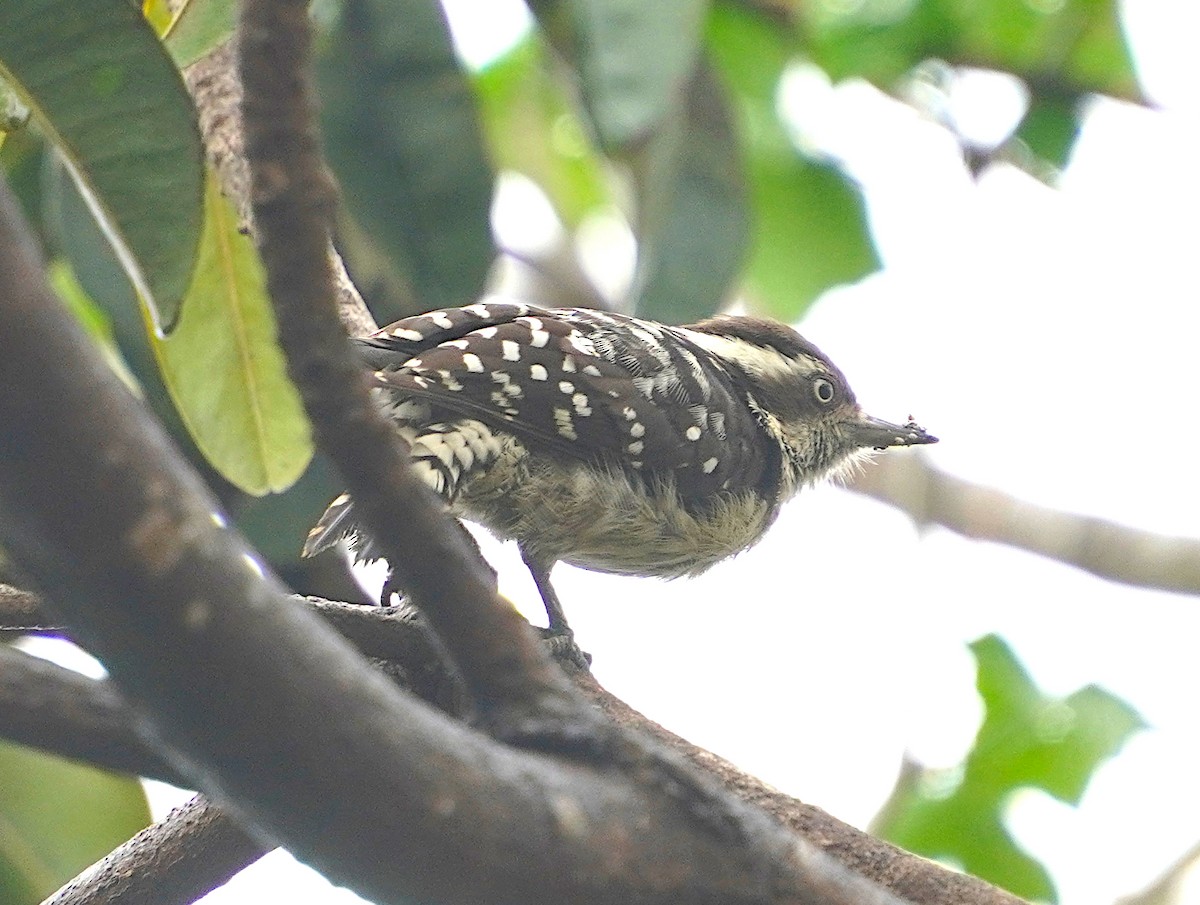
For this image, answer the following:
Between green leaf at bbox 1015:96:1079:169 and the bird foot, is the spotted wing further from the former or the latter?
green leaf at bbox 1015:96:1079:169

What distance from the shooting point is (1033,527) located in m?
5.95

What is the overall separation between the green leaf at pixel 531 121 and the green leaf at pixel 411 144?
9.17 feet

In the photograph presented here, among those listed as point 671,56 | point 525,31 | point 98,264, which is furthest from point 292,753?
point 525,31

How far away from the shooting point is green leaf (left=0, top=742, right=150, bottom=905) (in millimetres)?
3227

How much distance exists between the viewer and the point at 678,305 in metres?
4.54

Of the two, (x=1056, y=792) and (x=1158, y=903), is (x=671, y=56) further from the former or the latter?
(x=1158, y=903)

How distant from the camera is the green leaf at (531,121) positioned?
23.9ft

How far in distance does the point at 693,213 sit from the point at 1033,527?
224 centimetres

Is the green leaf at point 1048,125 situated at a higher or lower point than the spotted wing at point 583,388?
higher

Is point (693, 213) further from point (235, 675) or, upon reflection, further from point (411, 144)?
point (235, 675)

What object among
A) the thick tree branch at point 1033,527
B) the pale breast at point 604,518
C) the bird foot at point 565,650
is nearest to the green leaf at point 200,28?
the pale breast at point 604,518

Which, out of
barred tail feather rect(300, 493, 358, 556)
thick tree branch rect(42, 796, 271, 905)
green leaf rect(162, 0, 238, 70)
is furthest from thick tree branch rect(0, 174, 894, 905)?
barred tail feather rect(300, 493, 358, 556)

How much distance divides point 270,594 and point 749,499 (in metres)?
2.81

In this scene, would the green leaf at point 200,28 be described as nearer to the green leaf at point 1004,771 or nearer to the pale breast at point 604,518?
the pale breast at point 604,518
